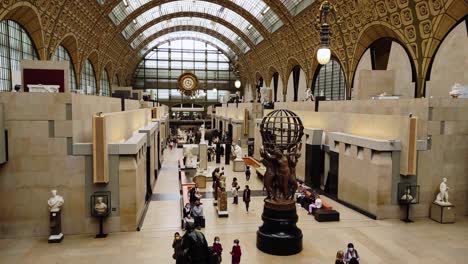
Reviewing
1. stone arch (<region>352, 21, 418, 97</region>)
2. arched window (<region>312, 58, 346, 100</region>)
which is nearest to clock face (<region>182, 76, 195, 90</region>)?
arched window (<region>312, 58, 346, 100</region>)

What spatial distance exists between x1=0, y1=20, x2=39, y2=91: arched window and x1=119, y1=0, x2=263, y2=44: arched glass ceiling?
22544 millimetres

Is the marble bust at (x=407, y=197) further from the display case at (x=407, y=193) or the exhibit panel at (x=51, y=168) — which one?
the exhibit panel at (x=51, y=168)

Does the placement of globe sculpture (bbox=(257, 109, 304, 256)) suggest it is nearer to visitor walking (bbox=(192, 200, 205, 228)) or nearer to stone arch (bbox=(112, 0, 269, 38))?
visitor walking (bbox=(192, 200, 205, 228))

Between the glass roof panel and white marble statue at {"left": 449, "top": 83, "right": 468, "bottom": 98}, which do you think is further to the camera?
the glass roof panel

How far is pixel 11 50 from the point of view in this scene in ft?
61.7

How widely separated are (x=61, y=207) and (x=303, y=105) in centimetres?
1451

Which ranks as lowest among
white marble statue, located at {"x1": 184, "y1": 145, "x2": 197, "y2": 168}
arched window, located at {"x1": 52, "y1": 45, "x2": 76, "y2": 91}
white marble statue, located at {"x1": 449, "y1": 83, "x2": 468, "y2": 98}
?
white marble statue, located at {"x1": 184, "y1": 145, "x2": 197, "y2": 168}

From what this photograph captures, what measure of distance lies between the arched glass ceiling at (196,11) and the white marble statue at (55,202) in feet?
116

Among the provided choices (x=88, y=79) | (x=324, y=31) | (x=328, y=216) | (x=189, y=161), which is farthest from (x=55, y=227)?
(x=88, y=79)

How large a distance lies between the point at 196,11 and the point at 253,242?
3740cm

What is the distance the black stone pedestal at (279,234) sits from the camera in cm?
883

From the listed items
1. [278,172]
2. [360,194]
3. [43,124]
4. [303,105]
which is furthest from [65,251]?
[303,105]

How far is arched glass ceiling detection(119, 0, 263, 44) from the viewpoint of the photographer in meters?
41.8

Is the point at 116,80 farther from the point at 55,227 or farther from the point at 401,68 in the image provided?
the point at 55,227
